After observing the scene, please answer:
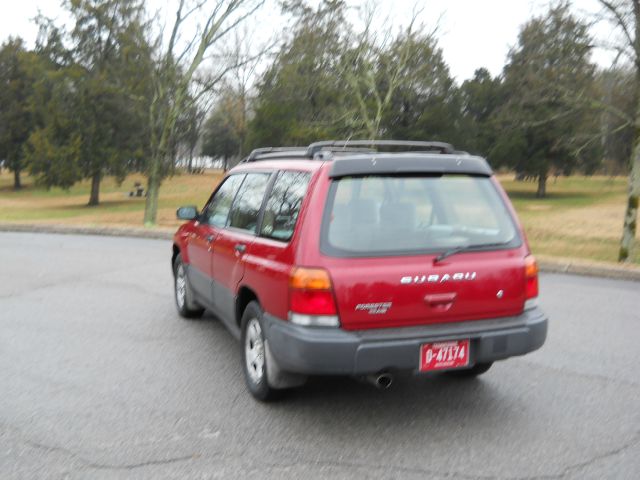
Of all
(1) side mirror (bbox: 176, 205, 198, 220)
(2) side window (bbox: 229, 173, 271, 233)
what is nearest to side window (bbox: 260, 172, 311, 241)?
(2) side window (bbox: 229, 173, 271, 233)

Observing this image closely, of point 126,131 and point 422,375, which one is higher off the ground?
point 126,131

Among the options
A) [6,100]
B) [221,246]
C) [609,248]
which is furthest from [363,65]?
[6,100]

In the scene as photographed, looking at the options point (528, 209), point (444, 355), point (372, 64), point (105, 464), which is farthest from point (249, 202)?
point (528, 209)

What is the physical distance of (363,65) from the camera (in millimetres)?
32562

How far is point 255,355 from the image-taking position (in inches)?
182

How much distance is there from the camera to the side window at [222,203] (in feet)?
18.7

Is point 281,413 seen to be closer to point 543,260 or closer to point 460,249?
point 460,249

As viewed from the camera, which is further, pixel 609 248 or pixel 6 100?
pixel 6 100

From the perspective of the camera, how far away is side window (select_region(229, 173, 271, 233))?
4.93 meters

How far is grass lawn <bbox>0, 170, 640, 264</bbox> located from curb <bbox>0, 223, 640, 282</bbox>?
1.14 meters

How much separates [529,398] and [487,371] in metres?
0.62

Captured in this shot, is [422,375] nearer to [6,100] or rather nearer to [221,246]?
[221,246]

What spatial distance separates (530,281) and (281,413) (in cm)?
186

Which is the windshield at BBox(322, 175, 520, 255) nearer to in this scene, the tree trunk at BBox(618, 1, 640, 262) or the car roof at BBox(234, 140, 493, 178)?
the car roof at BBox(234, 140, 493, 178)
